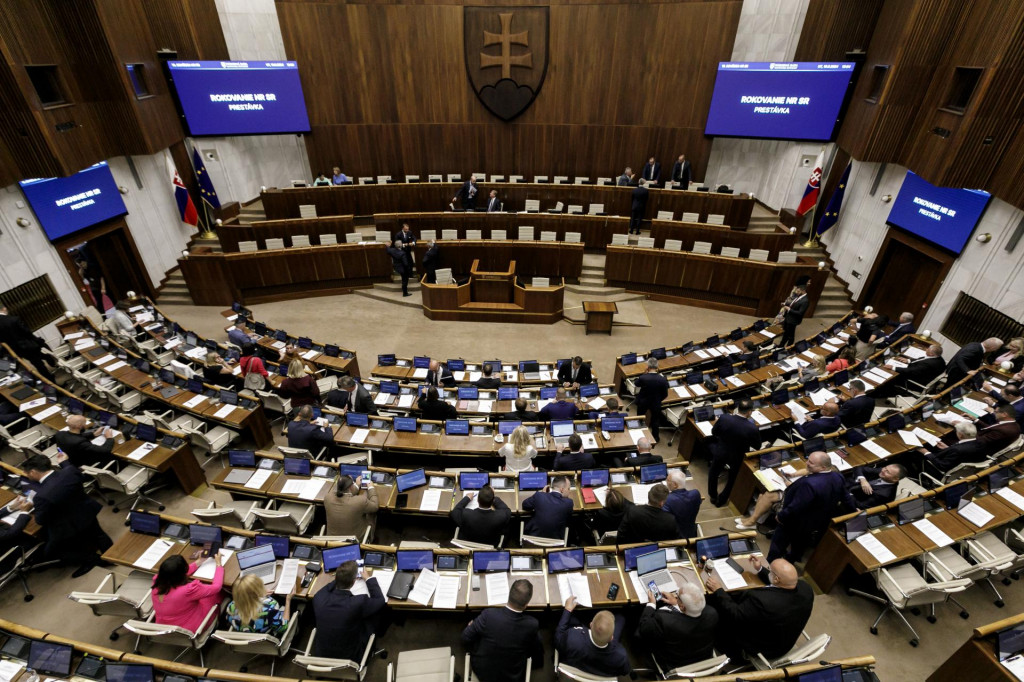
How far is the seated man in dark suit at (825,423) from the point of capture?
6.67 m

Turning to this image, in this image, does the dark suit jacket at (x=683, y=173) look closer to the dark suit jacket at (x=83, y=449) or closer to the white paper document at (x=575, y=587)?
the white paper document at (x=575, y=587)

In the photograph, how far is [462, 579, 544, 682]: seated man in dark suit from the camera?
3.91 m

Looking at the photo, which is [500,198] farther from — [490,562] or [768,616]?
[768,616]

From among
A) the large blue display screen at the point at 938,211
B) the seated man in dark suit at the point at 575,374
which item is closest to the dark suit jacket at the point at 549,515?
the seated man in dark suit at the point at 575,374

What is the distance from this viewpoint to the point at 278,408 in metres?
8.32

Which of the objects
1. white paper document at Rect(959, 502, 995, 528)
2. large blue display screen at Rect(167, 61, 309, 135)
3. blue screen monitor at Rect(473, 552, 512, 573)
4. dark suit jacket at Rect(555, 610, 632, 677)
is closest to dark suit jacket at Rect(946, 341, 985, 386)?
white paper document at Rect(959, 502, 995, 528)

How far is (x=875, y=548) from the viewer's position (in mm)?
5121

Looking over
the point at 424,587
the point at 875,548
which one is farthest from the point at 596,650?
the point at 875,548

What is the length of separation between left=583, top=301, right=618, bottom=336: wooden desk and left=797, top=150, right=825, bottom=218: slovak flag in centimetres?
728

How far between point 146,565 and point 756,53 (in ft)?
62.8

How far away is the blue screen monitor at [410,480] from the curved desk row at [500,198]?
11254 mm

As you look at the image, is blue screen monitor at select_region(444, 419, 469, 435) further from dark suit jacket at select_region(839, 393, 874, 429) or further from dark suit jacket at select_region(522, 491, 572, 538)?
dark suit jacket at select_region(839, 393, 874, 429)

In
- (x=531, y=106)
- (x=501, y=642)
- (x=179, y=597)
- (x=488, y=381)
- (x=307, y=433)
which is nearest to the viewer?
(x=501, y=642)

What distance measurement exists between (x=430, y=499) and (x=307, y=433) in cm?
204
